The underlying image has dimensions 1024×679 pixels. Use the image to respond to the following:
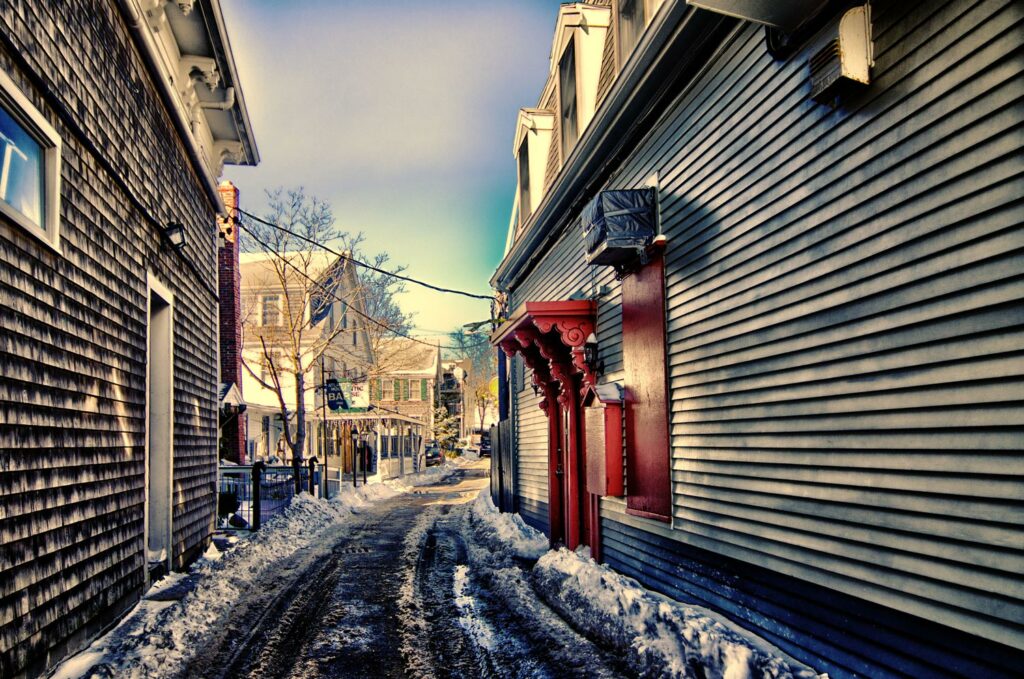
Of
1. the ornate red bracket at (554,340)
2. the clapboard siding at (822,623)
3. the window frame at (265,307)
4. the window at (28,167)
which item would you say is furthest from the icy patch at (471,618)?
the window frame at (265,307)

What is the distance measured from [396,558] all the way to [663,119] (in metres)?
7.15

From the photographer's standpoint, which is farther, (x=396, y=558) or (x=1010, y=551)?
(x=396, y=558)

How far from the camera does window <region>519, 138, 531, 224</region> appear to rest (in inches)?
551

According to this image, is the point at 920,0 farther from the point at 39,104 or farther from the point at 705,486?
the point at 39,104

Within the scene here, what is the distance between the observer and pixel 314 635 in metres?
6.53

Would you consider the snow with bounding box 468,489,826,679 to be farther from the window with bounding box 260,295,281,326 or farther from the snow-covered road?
the window with bounding box 260,295,281,326

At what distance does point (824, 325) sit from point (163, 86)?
819 cm

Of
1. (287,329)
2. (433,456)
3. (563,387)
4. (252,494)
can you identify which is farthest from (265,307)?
(433,456)

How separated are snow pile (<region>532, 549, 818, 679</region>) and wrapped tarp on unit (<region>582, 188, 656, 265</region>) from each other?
3.20 metres

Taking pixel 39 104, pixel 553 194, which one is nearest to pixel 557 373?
pixel 553 194

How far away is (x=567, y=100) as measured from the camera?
37.2 ft

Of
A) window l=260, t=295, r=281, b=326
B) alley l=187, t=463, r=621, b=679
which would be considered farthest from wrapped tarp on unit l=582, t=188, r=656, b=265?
window l=260, t=295, r=281, b=326

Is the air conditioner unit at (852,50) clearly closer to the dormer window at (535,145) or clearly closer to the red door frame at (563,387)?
the red door frame at (563,387)

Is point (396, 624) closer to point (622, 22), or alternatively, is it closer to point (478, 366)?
Result: point (622, 22)
